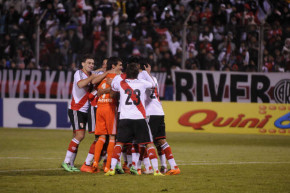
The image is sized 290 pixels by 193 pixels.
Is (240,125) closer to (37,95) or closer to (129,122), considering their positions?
(37,95)

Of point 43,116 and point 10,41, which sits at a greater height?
point 10,41

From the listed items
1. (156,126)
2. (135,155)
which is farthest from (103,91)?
(135,155)

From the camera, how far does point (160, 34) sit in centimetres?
1961

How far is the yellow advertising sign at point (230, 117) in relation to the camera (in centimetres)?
1922

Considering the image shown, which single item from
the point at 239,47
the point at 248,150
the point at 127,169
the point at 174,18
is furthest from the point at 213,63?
the point at 127,169

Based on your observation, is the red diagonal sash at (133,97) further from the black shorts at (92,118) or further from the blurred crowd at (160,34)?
the blurred crowd at (160,34)

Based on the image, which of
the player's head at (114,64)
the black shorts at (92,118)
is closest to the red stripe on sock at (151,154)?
the black shorts at (92,118)

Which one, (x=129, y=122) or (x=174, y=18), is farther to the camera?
(x=174, y=18)

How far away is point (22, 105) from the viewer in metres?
20.2

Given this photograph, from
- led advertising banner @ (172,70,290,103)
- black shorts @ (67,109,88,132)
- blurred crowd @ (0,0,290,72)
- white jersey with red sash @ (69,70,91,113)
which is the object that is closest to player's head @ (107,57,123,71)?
white jersey with red sash @ (69,70,91,113)

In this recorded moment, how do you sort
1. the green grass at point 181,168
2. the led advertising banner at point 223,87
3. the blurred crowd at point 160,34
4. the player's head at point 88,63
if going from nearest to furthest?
the green grass at point 181,168
the player's head at point 88,63
the blurred crowd at point 160,34
the led advertising banner at point 223,87

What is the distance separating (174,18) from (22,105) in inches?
254

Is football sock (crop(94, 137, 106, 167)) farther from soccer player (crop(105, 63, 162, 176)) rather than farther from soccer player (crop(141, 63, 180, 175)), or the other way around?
soccer player (crop(141, 63, 180, 175))

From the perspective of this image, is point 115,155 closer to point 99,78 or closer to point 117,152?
point 117,152
